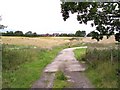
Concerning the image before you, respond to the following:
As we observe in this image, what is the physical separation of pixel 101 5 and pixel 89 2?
3.18 feet

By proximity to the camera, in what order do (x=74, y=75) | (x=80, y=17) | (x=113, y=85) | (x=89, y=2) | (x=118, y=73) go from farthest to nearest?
1. (x=74, y=75)
2. (x=80, y=17)
3. (x=89, y=2)
4. (x=118, y=73)
5. (x=113, y=85)

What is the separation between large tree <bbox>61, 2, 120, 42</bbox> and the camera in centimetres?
2092

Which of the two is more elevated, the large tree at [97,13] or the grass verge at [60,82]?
the large tree at [97,13]

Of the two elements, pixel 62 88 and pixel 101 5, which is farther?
pixel 101 5

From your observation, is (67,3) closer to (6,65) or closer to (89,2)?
(89,2)

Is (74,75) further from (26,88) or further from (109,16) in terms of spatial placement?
(26,88)

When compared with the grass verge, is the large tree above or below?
above

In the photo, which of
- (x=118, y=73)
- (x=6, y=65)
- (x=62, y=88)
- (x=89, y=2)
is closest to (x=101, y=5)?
(x=89, y=2)

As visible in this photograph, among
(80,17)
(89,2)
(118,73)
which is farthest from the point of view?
(80,17)

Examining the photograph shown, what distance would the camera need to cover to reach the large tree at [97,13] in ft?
68.6

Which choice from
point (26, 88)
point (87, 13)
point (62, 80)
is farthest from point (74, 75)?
point (26, 88)

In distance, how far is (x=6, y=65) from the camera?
83.8 feet

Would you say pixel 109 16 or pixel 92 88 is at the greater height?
pixel 109 16

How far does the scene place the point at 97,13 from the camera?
2116cm
